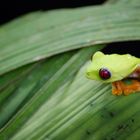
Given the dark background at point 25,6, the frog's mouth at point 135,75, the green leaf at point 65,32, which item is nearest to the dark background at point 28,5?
the dark background at point 25,6

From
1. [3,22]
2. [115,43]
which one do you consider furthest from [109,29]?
[3,22]

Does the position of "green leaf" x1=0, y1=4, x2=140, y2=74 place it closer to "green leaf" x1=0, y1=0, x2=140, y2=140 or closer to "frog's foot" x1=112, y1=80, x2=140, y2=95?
"green leaf" x1=0, y1=0, x2=140, y2=140

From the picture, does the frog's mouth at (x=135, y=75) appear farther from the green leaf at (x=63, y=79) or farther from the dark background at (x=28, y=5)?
the dark background at (x=28, y=5)

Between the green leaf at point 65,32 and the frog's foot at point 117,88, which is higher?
the green leaf at point 65,32

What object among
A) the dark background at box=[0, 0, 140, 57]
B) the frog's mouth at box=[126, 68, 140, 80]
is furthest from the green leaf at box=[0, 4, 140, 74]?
the frog's mouth at box=[126, 68, 140, 80]

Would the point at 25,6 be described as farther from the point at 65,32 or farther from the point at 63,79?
the point at 63,79

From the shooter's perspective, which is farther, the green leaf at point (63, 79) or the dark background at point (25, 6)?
the dark background at point (25, 6)
